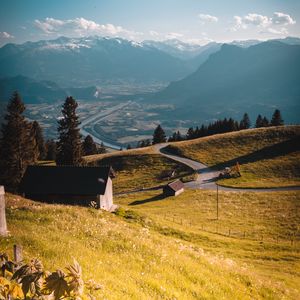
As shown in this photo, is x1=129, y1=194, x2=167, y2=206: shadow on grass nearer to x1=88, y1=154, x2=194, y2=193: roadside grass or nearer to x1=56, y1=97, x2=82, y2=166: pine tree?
x1=88, y1=154, x2=194, y2=193: roadside grass

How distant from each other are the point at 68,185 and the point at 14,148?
18638mm

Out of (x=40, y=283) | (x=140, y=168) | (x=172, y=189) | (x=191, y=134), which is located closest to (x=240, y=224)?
(x=172, y=189)

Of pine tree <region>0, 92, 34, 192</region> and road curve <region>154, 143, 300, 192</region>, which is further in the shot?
road curve <region>154, 143, 300, 192</region>

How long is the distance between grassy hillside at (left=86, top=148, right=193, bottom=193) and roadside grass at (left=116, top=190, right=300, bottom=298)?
1090 centimetres

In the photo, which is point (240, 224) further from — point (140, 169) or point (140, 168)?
point (140, 168)

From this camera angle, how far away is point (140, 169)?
11231cm

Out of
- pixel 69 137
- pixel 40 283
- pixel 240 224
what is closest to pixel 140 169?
pixel 69 137

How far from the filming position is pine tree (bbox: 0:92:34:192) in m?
67.6

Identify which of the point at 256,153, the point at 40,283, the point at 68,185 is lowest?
the point at 68,185

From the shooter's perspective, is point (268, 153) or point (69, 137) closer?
point (69, 137)

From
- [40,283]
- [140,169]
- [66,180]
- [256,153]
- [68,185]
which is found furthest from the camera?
[256,153]

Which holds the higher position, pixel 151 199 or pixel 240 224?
pixel 240 224

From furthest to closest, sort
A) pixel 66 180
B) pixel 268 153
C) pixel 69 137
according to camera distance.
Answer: pixel 268 153
pixel 69 137
pixel 66 180

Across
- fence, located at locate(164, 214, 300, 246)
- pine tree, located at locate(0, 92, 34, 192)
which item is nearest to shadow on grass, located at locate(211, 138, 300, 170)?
fence, located at locate(164, 214, 300, 246)
